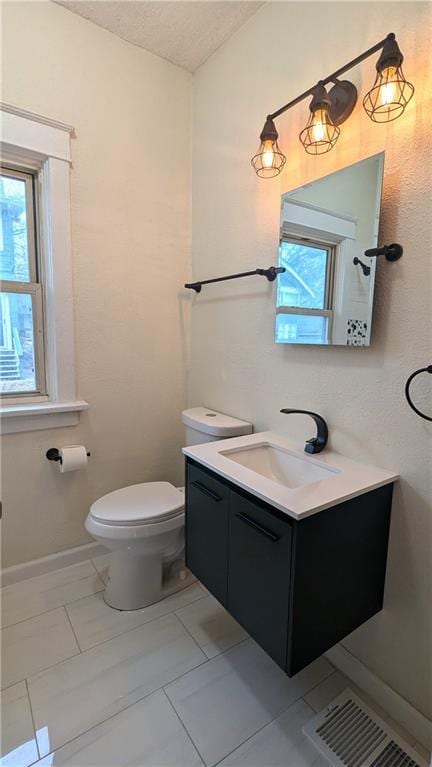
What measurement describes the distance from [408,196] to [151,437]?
1662 mm

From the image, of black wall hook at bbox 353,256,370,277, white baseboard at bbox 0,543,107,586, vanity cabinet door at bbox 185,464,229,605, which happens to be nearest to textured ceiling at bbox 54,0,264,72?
black wall hook at bbox 353,256,370,277

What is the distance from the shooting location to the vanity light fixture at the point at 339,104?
38.0 inches

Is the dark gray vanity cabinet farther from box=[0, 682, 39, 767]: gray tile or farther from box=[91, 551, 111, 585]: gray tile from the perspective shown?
box=[91, 551, 111, 585]: gray tile

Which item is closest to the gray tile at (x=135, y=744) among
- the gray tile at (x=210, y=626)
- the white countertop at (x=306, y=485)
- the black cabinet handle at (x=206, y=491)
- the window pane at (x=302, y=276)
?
the gray tile at (x=210, y=626)

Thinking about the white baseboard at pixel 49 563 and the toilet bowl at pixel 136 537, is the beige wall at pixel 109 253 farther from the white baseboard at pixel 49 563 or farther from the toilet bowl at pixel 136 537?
the toilet bowl at pixel 136 537

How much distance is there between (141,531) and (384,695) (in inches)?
40.2

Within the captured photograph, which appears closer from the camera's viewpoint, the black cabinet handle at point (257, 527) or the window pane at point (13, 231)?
the black cabinet handle at point (257, 527)

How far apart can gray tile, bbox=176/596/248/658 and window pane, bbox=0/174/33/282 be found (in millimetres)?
1725

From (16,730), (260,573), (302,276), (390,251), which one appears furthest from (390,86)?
(16,730)

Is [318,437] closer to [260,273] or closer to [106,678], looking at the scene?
[260,273]

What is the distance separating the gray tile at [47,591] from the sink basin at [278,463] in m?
1.02

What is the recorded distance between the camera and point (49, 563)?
181cm

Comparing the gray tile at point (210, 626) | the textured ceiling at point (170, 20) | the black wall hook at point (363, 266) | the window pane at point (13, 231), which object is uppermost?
the textured ceiling at point (170, 20)

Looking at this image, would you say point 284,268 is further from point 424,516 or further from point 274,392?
point 424,516
